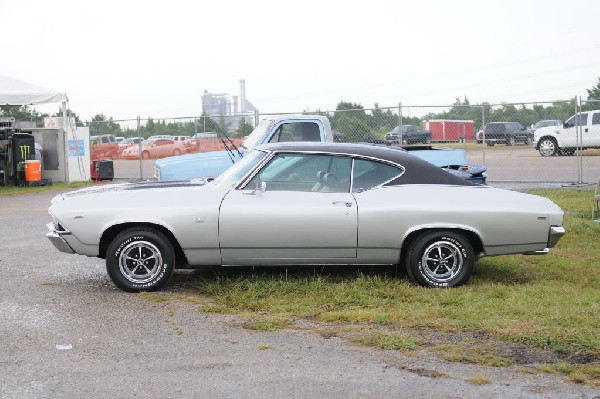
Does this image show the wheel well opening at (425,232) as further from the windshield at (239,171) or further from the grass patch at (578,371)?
the grass patch at (578,371)

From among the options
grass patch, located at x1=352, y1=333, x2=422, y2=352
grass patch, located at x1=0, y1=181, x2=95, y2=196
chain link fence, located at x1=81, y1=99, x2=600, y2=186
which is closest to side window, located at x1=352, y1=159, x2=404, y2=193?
grass patch, located at x1=352, y1=333, x2=422, y2=352

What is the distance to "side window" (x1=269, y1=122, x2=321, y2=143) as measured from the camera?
13.8 m

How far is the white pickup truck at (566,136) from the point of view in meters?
27.8

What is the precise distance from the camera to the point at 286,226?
7.82 metres

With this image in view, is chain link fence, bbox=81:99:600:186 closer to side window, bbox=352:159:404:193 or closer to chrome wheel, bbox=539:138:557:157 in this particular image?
chrome wheel, bbox=539:138:557:157

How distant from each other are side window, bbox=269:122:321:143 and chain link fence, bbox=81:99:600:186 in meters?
7.39

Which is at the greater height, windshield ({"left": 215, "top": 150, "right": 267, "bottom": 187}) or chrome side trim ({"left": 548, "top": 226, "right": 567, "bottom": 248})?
windshield ({"left": 215, "top": 150, "right": 267, "bottom": 187})

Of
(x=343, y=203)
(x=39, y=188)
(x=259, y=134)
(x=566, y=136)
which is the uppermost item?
(x=259, y=134)

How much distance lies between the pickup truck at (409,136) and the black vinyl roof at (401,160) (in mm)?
14428

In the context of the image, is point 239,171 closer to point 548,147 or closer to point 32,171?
point 32,171

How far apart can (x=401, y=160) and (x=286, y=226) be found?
136 cm

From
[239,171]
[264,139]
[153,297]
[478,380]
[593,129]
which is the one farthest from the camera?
[593,129]

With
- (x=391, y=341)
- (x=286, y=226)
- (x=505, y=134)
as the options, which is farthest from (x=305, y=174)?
(x=505, y=134)

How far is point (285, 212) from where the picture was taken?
7.83 meters
